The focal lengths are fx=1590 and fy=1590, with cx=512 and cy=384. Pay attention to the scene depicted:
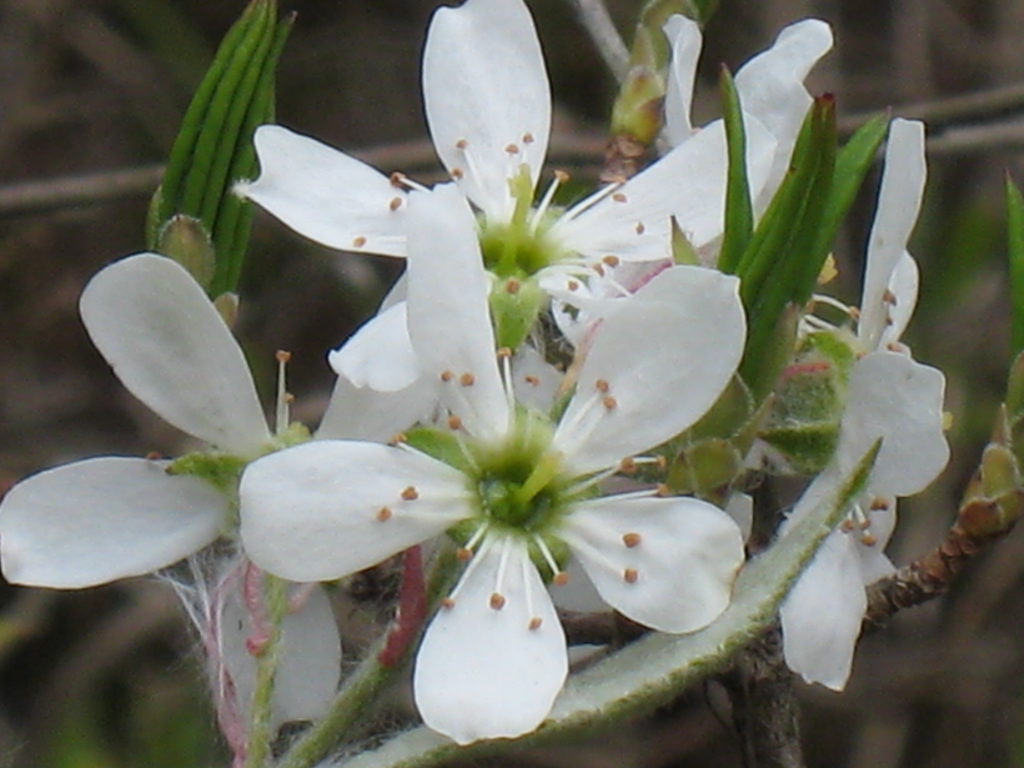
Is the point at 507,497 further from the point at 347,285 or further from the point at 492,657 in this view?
the point at 347,285

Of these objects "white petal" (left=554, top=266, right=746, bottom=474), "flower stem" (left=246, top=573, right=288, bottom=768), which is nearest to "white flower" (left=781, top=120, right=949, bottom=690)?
"white petal" (left=554, top=266, right=746, bottom=474)

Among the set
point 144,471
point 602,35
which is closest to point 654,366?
point 144,471

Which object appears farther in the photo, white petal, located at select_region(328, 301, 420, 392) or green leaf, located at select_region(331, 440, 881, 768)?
white petal, located at select_region(328, 301, 420, 392)

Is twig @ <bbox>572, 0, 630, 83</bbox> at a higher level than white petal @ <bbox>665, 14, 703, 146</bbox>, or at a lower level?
lower

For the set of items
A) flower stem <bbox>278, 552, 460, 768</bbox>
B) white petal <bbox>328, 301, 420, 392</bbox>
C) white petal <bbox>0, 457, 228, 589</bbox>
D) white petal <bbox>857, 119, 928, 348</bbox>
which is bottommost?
flower stem <bbox>278, 552, 460, 768</bbox>

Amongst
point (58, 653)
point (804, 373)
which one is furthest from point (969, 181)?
point (804, 373)

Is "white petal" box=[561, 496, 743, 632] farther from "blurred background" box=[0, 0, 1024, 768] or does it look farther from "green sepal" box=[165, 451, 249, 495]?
"blurred background" box=[0, 0, 1024, 768]

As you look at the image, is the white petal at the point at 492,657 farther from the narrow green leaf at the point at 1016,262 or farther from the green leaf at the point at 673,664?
the narrow green leaf at the point at 1016,262

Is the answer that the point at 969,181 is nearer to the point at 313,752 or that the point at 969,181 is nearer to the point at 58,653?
the point at 58,653
